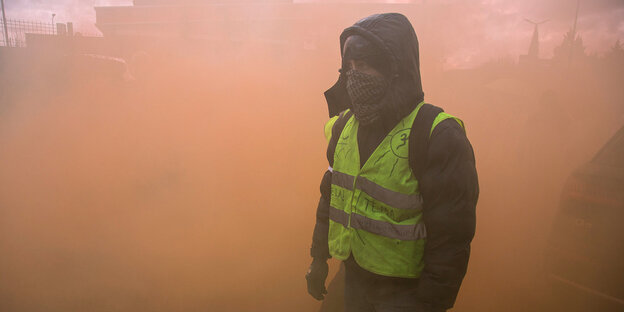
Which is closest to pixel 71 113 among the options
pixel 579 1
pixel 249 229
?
pixel 249 229

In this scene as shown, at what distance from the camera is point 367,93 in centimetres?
136

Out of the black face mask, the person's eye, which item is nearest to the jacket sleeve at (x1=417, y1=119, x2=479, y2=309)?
the black face mask

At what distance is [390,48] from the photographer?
129 centimetres

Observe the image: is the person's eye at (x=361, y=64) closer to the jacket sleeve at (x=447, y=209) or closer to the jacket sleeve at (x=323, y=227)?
the jacket sleeve at (x=447, y=209)

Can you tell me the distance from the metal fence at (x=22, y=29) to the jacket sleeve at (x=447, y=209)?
278 inches

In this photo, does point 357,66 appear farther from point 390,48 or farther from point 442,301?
point 442,301

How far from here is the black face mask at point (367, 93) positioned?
52.9 inches

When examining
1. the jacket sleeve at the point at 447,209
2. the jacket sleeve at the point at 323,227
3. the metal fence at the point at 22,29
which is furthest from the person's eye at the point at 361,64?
the metal fence at the point at 22,29

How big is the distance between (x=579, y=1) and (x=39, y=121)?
28.0 ft

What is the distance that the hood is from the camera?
1296 mm

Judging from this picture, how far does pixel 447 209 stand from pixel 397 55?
0.61 m

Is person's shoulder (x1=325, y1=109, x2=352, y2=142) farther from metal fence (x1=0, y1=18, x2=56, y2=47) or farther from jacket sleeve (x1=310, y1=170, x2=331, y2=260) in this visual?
metal fence (x1=0, y1=18, x2=56, y2=47)

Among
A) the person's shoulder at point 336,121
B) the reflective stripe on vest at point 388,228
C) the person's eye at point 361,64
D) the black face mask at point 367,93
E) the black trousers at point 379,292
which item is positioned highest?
the person's eye at point 361,64

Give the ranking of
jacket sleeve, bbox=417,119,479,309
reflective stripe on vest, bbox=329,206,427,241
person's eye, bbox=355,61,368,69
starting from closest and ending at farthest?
jacket sleeve, bbox=417,119,479,309 → reflective stripe on vest, bbox=329,206,427,241 → person's eye, bbox=355,61,368,69
